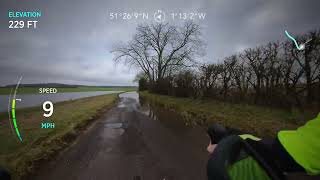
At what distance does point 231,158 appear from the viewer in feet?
3.09

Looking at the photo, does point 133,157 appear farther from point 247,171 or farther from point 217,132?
point 247,171

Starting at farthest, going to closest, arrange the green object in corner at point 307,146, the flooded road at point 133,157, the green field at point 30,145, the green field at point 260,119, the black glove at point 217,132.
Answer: the green field at point 260,119
the green field at point 30,145
the flooded road at point 133,157
the black glove at point 217,132
the green object in corner at point 307,146

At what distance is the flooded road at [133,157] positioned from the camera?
4035 mm

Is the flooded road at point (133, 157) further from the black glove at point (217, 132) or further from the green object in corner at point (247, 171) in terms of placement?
the green object in corner at point (247, 171)

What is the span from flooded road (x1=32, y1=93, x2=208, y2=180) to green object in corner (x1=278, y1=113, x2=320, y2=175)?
3.27m

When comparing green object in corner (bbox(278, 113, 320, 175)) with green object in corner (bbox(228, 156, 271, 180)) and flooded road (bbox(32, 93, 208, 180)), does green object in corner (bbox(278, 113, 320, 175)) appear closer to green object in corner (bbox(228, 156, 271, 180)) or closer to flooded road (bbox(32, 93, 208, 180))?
green object in corner (bbox(228, 156, 271, 180))

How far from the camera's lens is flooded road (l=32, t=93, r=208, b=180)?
4035 millimetres

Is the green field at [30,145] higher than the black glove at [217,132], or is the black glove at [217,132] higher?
the black glove at [217,132]

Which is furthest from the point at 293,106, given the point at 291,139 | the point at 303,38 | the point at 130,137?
the point at 291,139

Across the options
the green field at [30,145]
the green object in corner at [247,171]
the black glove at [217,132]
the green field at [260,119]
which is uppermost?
the black glove at [217,132]

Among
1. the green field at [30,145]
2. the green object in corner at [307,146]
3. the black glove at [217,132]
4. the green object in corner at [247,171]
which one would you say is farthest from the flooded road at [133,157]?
the green object in corner at [307,146]

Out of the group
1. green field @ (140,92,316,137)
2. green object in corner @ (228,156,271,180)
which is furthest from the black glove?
green field @ (140,92,316,137)

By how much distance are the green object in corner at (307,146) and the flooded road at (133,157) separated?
10.7 feet

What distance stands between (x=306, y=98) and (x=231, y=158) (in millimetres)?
9161
